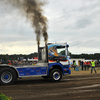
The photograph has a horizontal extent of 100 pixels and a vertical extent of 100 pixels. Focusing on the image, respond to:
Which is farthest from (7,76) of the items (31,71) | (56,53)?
(56,53)

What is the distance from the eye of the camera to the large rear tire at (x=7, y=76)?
29.9 feet

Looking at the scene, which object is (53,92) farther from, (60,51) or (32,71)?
(60,51)

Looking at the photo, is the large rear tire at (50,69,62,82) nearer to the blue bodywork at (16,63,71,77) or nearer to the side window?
the blue bodywork at (16,63,71,77)

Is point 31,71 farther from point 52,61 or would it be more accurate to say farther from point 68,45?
point 68,45

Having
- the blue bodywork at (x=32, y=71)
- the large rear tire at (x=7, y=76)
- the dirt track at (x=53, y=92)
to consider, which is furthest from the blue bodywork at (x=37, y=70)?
the dirt track at (x=53, y=92)

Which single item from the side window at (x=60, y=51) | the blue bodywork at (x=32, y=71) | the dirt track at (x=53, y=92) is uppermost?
the side window at (x=60, y=51)

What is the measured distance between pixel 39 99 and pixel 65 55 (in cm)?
525

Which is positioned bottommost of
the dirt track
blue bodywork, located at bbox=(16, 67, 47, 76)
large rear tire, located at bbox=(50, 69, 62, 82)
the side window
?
the dirt track

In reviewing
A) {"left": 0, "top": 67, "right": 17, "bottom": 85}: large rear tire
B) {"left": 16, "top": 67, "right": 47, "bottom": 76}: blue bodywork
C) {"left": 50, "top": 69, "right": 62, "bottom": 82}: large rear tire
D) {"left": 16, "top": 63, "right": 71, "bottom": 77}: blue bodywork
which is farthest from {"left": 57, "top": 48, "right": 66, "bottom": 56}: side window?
{"left": 0, "top": 67, "right": 17, "bottom": 85}: large rear tire

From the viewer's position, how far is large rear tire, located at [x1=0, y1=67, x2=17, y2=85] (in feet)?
29.9

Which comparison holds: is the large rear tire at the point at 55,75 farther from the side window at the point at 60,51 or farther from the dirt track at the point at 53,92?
Result: the dirt track at the point at 53,92

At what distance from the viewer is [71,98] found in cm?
588

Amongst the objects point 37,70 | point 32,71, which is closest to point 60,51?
point 37,70

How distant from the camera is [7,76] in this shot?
923cm
